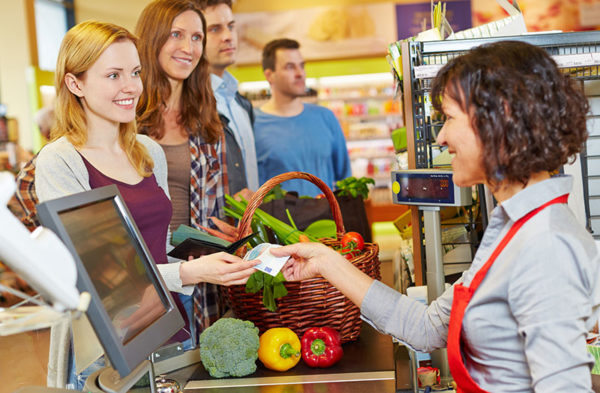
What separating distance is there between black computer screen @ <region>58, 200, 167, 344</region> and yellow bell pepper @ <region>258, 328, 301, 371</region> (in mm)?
493

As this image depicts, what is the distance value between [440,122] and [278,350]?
2.77 ft

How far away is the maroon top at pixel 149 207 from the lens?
190cm

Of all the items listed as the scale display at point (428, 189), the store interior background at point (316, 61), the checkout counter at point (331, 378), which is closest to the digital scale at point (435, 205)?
the scale display at point (428, 189)

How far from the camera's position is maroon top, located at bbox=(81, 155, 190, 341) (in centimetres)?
190

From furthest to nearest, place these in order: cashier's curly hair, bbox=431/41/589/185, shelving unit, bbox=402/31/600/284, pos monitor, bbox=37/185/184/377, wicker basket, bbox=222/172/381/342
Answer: shelving unit, bbox=402/31/600/284
wicker basket, bbox=222/172/381/342
cashier's curly hair, bbox=431/41/589/185
pos monitor, bbox=37/185/184/377

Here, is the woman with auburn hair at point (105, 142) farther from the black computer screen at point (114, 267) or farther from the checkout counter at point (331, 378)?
the black computer screen at point (114, 267)

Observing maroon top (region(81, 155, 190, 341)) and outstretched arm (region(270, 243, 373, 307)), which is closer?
outstretched arm (region(270, 243, 373, 307))

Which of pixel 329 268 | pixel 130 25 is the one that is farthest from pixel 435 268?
pixel 130 25

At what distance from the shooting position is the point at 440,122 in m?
1.97

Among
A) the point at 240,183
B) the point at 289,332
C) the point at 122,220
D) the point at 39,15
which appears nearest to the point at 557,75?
the point at 122,220

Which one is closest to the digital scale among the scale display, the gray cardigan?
the scale display

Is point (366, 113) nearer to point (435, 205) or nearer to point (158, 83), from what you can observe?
point (158, 83)

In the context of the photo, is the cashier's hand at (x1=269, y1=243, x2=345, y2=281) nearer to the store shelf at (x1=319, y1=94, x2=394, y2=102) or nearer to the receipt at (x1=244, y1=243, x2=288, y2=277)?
the receipt at (x1=244, y1=243, x2=288, y2=277)

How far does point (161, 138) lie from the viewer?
268cm
